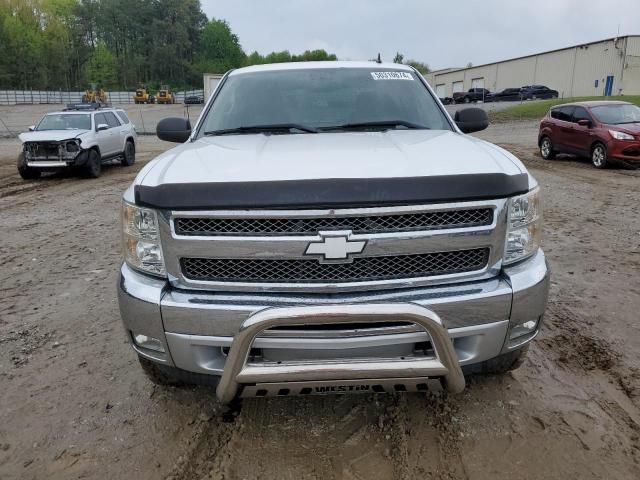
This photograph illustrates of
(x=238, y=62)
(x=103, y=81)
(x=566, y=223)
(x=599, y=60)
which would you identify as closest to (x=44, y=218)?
(x=566, y=223)

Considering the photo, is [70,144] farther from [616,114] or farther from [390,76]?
[616,114]

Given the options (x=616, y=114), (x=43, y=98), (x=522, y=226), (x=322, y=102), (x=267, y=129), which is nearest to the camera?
(x=522, y=226)

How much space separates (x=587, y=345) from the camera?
11.4 ft

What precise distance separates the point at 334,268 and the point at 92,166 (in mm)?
11890

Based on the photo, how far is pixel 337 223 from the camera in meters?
2.13

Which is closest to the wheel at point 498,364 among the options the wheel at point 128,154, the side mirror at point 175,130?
the side mirror at point 175,130

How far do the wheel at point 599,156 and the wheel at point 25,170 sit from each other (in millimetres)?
13664

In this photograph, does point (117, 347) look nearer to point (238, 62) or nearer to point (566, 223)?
point (566, 223)

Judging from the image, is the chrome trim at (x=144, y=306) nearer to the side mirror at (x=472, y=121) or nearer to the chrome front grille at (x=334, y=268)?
the chrome front grille at (x=334, y=268)

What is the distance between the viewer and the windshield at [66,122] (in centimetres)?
1305

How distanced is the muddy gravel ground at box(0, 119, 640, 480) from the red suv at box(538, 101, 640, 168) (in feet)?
29.4

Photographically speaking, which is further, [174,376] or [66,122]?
[66,122]

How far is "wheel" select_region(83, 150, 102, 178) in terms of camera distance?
40.8 feet

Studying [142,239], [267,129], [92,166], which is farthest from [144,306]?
[92,166]
